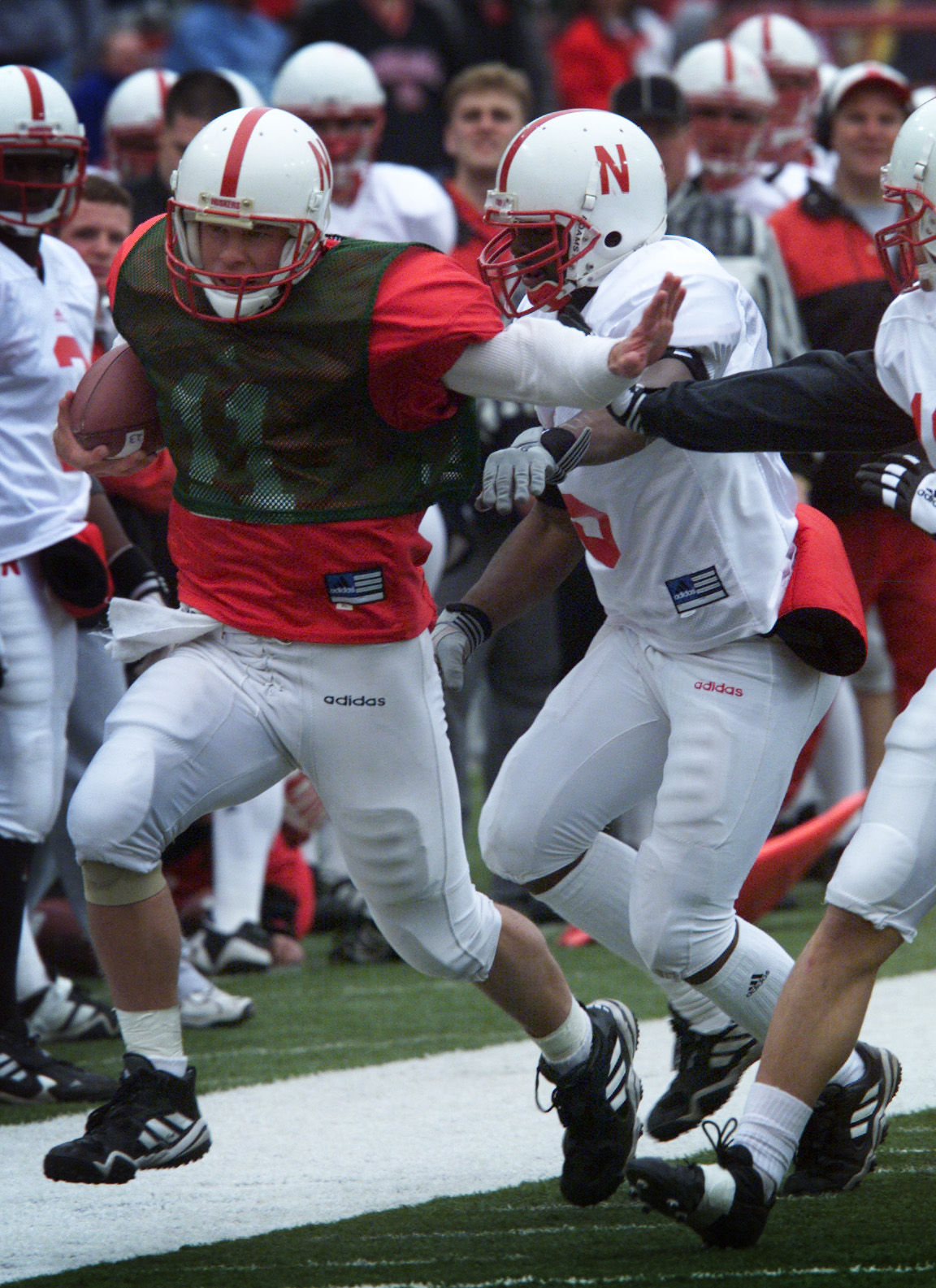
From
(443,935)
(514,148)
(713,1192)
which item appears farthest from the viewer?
(514,148)

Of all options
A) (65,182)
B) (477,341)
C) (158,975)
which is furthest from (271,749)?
(65,182)

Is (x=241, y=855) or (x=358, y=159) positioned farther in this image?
(x=358, y=159)

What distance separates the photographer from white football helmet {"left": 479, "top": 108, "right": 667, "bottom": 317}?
142 inches

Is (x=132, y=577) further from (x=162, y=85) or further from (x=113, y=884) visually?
(x=162, y=85)

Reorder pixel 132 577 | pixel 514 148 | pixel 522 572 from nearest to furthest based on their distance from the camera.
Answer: pixel 514 148
pixel 522 572
pixel 132 577

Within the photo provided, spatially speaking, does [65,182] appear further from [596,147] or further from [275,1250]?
[275,1250]

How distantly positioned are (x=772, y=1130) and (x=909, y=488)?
1003mm

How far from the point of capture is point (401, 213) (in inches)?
252

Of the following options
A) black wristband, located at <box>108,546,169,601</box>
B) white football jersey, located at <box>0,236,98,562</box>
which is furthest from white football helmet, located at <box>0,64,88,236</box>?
black wristband, located at <box>108,546,169,601</box>

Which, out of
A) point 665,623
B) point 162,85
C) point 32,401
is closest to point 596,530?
point 665,623

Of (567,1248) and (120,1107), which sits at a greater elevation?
(120,1107)

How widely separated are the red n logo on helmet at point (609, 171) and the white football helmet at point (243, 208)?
485mm

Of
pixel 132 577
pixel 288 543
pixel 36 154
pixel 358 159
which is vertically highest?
pixel 36 154

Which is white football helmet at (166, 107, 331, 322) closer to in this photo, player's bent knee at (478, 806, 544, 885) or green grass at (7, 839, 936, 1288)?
player's bent knee at (478, 806, 544, 885)
